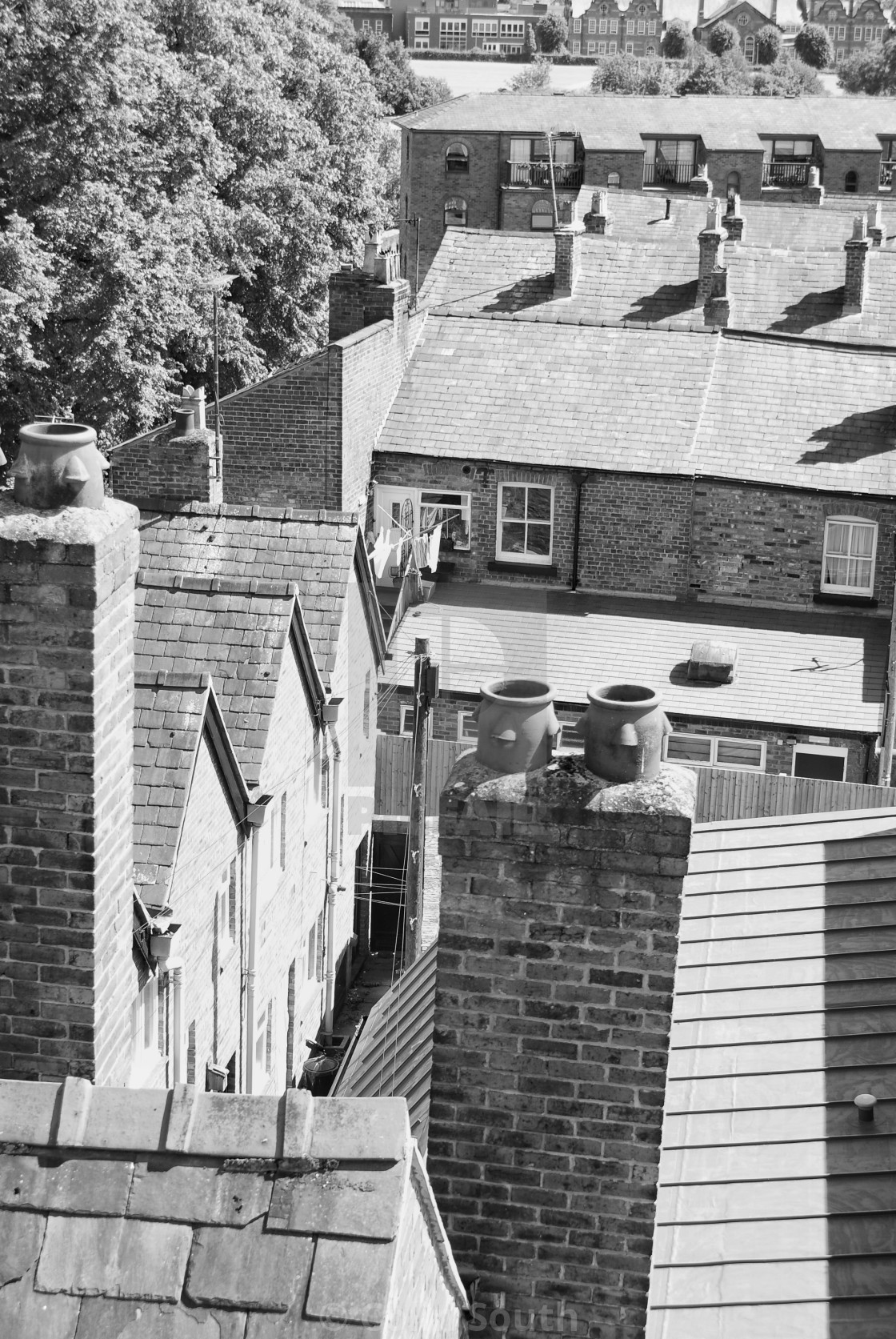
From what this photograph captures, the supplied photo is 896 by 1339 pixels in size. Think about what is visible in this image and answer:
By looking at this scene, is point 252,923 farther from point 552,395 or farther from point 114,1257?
point 552,395

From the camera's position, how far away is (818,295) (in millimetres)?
36188

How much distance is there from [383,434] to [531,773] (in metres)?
22.9

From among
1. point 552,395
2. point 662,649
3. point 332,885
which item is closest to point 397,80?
point 552,395

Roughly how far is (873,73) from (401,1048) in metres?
127

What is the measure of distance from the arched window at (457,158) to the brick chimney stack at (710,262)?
3217cm

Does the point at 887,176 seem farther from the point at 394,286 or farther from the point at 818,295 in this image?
the point at 394,286

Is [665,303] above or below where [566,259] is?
below

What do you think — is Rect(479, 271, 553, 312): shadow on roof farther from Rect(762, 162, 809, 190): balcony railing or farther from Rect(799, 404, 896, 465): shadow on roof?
Rect(762, 162, 809, 190): balcony railing

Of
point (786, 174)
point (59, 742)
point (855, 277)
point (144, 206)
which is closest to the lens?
point (59, 742)

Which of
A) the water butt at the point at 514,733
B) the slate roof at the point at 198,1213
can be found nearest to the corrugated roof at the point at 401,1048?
the water butt at the point at 514,733

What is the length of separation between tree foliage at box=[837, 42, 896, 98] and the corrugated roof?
11974 centimetres

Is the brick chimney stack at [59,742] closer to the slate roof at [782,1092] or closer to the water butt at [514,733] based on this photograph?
the water butt at [514,733]

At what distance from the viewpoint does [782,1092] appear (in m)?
7.85

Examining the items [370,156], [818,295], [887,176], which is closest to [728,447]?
[818,295]
